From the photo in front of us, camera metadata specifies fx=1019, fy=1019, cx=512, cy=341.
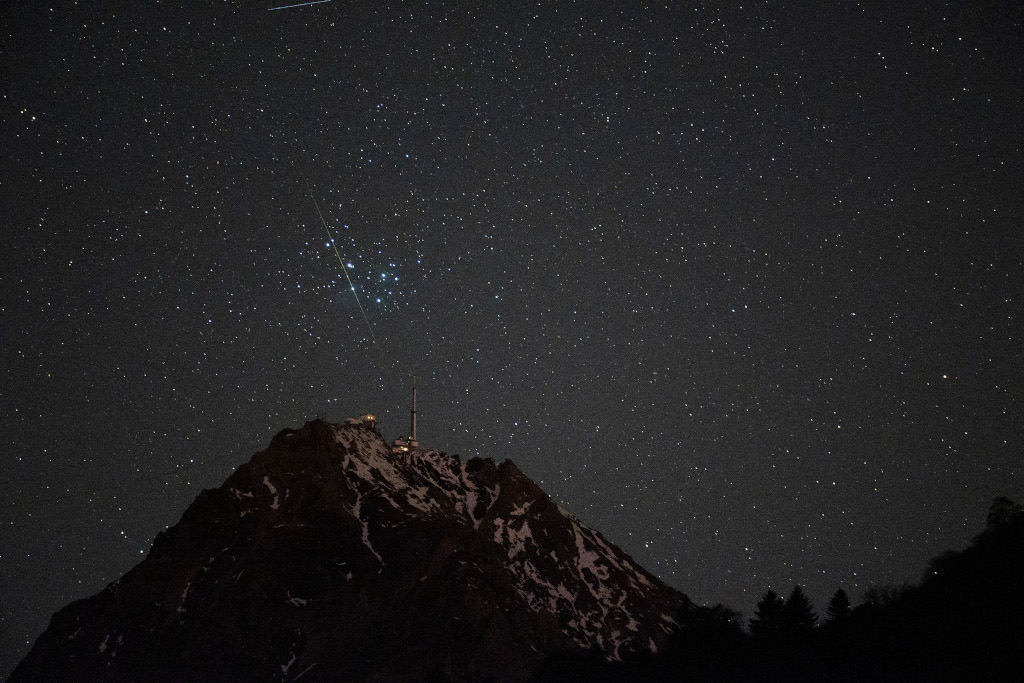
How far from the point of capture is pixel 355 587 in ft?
505

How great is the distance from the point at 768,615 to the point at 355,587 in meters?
92.4

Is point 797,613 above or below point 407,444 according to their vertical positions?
below

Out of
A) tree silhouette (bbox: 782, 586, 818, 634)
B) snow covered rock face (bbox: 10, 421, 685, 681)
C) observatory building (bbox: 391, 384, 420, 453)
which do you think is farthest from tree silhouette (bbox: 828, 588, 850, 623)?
observatory building (bbox: 391, 384, 420, 453)

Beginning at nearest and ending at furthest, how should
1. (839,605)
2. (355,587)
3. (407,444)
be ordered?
(839,605), (355,587), (407,444)

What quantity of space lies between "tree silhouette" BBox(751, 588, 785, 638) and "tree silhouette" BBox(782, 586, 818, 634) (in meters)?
0.46

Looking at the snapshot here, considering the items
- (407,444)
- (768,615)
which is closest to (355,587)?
(407,444)

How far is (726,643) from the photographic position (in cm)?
6569

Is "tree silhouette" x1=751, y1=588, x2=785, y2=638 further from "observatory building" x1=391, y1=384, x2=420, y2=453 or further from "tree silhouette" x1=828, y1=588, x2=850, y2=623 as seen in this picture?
"observatory building" x1=391, y1=384, x2=420, y2=453

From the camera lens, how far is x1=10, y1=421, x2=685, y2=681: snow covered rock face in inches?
5492

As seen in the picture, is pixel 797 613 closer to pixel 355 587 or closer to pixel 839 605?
pixel 839 605

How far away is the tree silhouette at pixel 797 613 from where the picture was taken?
70.3 meters

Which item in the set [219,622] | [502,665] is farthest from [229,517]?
[502,665]

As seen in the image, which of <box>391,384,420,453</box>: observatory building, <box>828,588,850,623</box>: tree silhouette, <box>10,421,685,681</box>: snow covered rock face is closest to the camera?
<box>828,588,850,623</box>: tree silhouette

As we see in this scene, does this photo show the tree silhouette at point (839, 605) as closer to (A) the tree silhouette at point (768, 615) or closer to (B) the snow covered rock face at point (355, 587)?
(A) the tree silhouette at point (768, 615)
